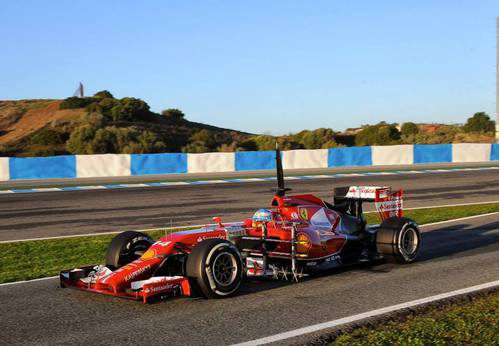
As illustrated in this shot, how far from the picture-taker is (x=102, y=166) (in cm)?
3284

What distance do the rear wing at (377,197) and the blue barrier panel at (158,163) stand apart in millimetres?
24367

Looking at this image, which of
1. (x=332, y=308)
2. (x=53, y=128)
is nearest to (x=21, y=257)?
(x=332, y=308)

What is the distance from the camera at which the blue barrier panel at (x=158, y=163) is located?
33594 millimetres

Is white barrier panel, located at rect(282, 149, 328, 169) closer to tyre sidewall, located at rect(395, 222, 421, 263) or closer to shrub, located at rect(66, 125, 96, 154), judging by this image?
shrub, located at rect(66, 125, 96, 154)

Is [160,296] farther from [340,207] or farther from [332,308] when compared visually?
[340,207]

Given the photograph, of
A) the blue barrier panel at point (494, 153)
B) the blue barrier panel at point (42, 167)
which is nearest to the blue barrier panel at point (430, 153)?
the blue barrier panel at point (494, 153)

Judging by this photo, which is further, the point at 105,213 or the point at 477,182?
the point at 477,182

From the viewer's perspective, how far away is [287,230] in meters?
8.45

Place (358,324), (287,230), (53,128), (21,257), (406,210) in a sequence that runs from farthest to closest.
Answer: (53,128) < (406,210) < (21,257) < (287,230) < (358,324)

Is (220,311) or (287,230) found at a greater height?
(287,230)

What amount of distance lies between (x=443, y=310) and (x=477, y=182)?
2191cm

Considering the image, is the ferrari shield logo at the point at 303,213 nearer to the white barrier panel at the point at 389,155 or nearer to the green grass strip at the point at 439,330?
the green grass strip at the point at 439,330

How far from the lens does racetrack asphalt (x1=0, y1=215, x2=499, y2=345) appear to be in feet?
19.6

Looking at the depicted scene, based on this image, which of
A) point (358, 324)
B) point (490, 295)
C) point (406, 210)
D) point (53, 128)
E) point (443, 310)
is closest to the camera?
point (358, 324)
